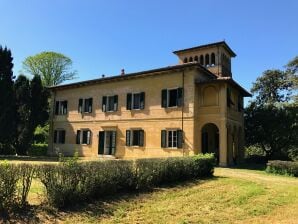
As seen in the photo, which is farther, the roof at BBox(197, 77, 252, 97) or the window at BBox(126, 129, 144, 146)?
the window at BBox(126, 129, 144, 146)

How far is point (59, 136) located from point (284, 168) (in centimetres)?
2242

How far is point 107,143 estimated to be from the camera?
30453 millimetres

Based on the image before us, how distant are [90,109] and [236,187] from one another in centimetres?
2098

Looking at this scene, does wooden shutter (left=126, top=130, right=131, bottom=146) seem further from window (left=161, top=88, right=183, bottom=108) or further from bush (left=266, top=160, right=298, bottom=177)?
bush (left=266, top=160, right=298, bottom=177)

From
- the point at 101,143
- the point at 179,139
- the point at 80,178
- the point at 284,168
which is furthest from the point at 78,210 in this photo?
the point at 101,143

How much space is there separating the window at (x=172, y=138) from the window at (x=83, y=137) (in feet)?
28.0

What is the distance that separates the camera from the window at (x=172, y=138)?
25.7 meters

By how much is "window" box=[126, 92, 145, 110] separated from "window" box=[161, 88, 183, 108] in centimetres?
206

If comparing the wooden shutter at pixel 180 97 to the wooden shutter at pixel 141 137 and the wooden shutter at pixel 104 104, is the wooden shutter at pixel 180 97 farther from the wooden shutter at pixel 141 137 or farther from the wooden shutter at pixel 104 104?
the wooden shutter at pixel 104 104

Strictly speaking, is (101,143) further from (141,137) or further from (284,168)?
(284,168)

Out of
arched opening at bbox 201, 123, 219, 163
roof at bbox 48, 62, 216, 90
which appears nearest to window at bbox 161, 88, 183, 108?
roof at bbox 48, 62, 216, 90

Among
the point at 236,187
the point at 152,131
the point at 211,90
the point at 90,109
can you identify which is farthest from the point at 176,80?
the point at 236,187

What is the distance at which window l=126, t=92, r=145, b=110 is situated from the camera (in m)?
28.2

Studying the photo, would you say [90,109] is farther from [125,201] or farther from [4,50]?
[125,201]
